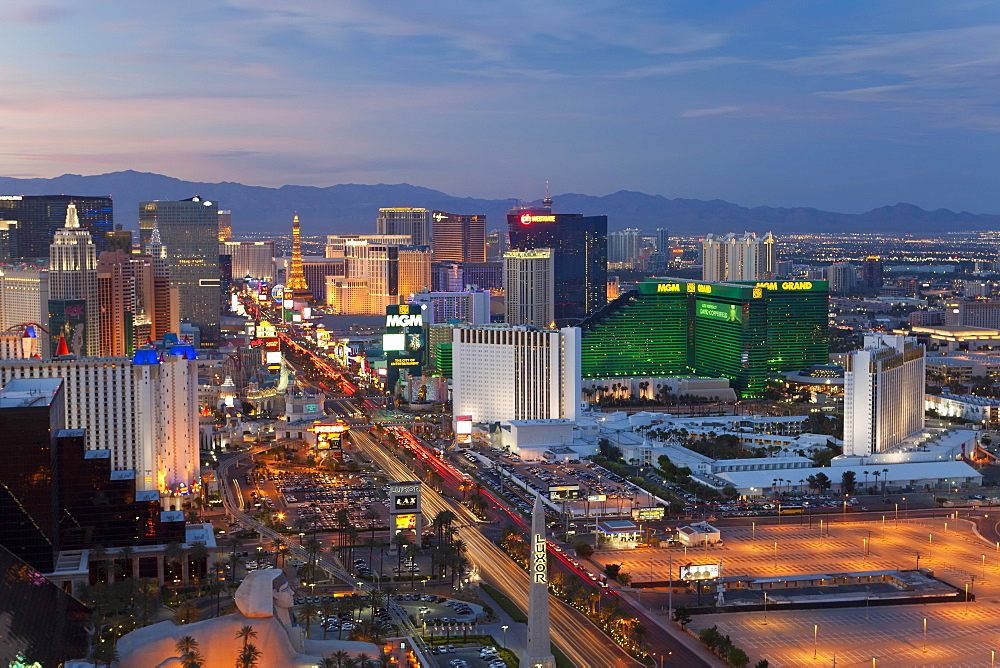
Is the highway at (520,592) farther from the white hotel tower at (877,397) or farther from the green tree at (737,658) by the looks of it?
the white hotel tower at (877,397)

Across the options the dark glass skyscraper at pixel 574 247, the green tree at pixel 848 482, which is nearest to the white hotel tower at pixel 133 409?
the green tree at pixel 848 482

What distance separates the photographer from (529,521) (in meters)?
57.9

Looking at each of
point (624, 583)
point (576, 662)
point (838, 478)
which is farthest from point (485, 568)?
point (838, 478)

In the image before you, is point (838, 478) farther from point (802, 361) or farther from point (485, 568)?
point (802, 361)

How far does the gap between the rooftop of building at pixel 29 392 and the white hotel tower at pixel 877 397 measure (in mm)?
41442

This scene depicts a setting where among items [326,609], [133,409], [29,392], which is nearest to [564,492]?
[133,409]

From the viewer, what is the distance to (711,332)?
4087 inches

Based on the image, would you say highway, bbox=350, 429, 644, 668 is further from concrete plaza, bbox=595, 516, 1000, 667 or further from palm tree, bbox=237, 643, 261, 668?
palm tree, bbox=237, 643, 261, 668

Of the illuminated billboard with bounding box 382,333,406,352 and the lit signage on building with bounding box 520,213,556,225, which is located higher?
the lit signage on building with bounding box 520,213,556,225

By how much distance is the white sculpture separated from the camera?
3447cm

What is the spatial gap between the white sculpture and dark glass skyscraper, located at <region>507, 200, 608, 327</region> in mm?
115959

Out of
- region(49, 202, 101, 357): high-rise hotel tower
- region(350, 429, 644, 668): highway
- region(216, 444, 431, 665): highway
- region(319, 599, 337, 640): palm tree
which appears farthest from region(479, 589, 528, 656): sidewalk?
region(49, 202, 101, 357): high-rise hotel tower

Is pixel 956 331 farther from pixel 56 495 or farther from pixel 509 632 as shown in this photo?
pixel 56 495

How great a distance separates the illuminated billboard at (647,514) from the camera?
5891 cm
